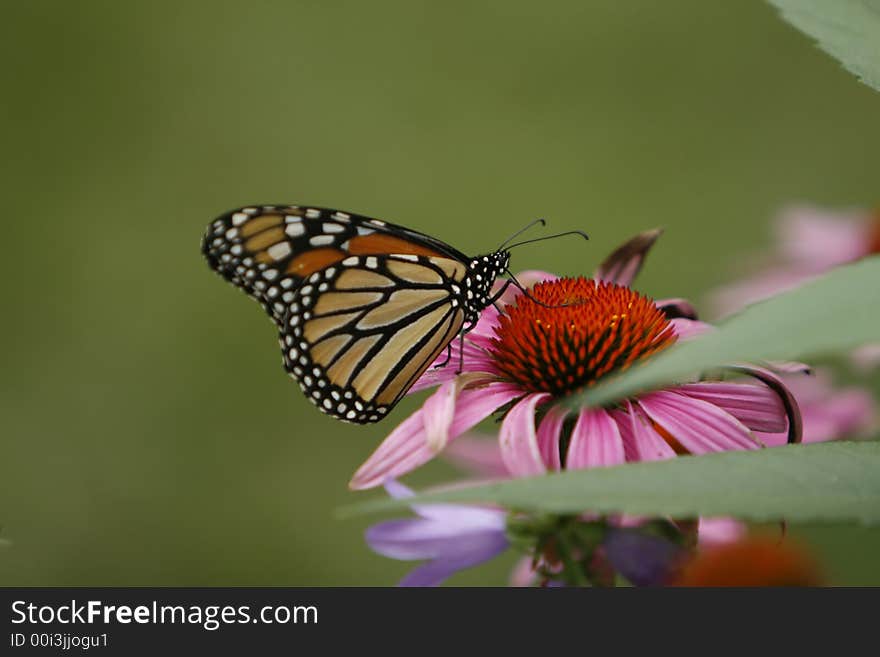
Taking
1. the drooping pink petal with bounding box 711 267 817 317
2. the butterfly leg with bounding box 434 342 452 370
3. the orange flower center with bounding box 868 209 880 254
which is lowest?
the butterfly leg with bounding box 434 342 452 370

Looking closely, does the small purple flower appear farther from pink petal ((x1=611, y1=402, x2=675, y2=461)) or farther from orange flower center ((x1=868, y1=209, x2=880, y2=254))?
orange flower center ((x1=868, y1=209, x2=880, y2=254))

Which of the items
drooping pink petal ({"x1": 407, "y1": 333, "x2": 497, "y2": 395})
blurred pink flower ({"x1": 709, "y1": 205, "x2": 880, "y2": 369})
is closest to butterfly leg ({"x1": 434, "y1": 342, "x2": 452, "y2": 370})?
drooping pink petal ({"x1": 407, "y1": 333, "x2": 497, "y2": 395})

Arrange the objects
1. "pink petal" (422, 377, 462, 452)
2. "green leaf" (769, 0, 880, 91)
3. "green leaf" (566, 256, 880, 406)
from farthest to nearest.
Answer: "pink petal" (422, 377, 462, 452) < "green leaf" (769, 0, 880, 91) < "green leaf" (566, 256, 880, 406)

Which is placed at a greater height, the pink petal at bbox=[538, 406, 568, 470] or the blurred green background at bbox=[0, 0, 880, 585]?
the blurred green background at bbox=[0, 0, 880, 585]

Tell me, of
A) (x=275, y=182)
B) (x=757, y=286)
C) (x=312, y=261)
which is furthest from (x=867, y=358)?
(x=275, y=182)

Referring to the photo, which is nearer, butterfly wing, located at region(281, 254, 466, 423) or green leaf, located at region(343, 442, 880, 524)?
green leaf, located at region(343, 442, 880, 524)

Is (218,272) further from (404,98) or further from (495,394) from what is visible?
(404,98)
